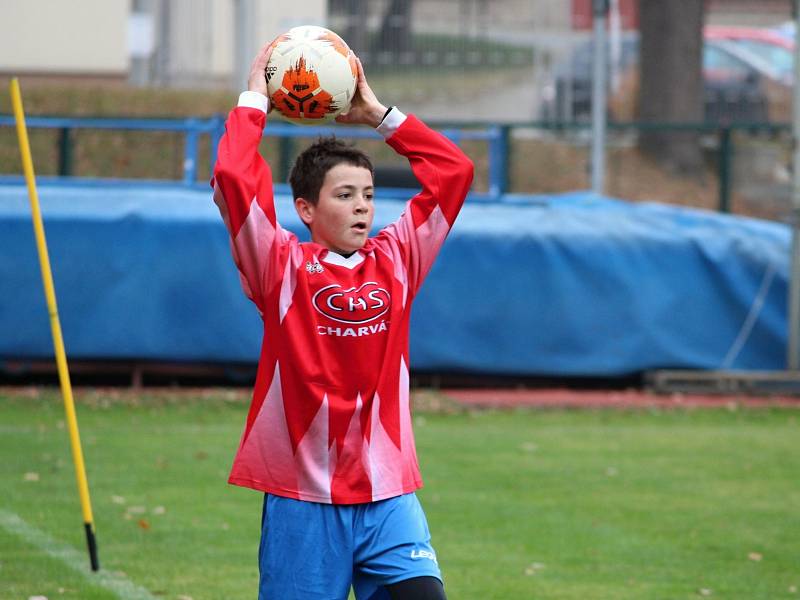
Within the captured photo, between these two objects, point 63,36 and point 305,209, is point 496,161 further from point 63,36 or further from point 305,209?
point 63,36

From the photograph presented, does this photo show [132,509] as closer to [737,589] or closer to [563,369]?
[737,589]

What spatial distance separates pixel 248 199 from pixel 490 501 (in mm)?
4737

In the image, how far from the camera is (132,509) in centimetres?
823

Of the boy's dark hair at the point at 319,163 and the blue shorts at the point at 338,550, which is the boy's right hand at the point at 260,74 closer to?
the boy's dark hair at the point at 319,163

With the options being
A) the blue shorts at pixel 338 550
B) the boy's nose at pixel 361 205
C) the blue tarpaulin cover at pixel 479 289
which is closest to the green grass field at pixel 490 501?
the blue tarpaulin cover at pixel 479 289

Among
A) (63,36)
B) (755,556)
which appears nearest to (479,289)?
(755,556)

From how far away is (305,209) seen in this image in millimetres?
4520

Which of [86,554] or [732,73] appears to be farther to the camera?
[732,73]

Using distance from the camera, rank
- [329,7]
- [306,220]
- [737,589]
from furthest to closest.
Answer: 1. [329,7]
2. [737,589]
3. [306,220]

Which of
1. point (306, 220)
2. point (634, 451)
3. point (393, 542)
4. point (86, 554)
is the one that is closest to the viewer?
point (393, 542)

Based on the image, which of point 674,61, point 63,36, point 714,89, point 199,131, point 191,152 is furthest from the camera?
point 714,89

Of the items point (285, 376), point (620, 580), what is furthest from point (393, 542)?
point (620, 580)

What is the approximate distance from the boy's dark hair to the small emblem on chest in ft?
0.73

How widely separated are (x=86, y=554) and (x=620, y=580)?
8.51ft
